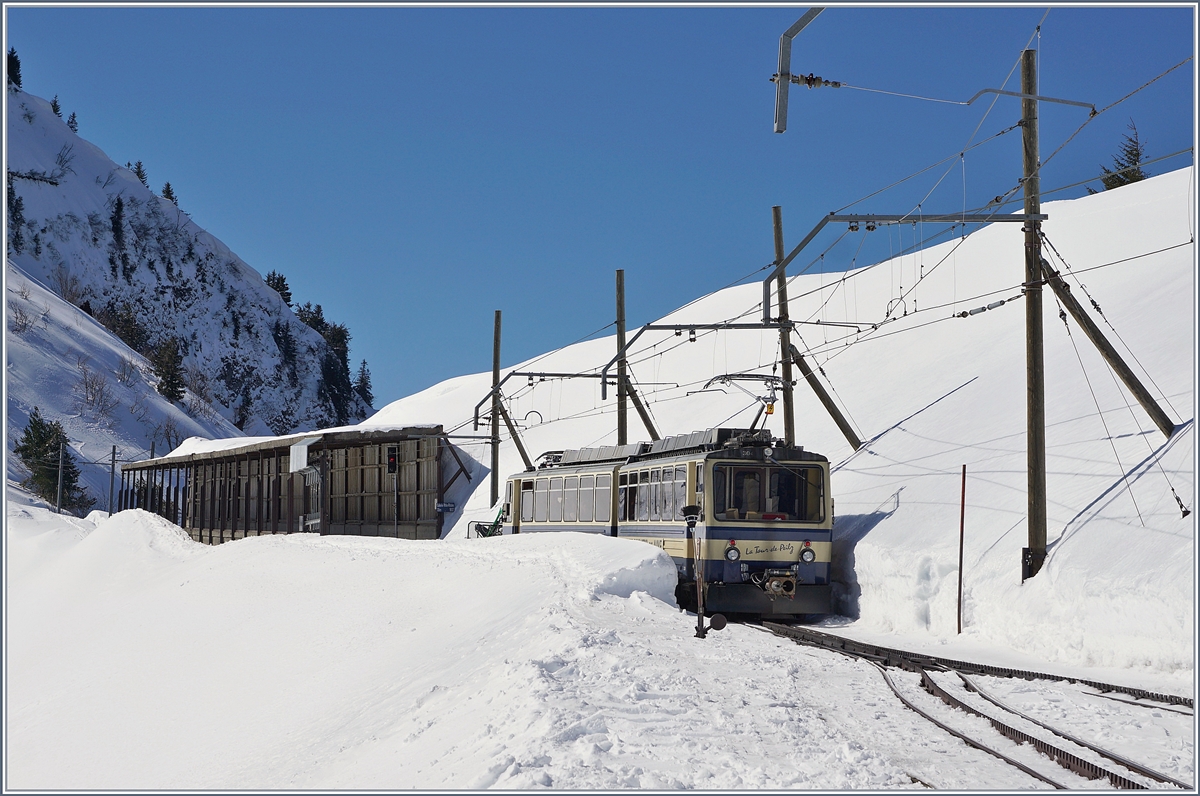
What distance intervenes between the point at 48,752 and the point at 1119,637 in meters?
15.6

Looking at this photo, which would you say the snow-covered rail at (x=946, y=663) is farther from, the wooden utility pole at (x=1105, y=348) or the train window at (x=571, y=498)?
the train window at (x=571, y=498)

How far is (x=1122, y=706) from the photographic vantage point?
30.6 feet

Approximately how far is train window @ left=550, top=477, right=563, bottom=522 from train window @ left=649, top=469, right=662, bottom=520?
4672 mm

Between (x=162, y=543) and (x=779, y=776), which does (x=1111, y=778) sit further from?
(x=162, y=543)

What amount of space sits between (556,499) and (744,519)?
7.23 metres

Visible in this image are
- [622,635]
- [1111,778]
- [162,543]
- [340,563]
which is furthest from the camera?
[162,543]

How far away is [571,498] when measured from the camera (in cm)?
2367

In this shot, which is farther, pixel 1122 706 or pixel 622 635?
pixel 622 635

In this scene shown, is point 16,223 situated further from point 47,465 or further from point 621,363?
Answer: point 621,363

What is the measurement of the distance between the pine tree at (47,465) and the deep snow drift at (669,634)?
36510mm

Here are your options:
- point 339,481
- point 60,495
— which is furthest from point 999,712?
point 60,495

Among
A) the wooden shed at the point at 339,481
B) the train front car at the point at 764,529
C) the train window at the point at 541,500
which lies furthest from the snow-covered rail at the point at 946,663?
the wooden shed at the point at 339,481

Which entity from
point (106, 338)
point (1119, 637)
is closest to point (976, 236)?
point (1119, 637)

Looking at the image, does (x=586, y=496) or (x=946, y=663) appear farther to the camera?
(x=586, y=496)
